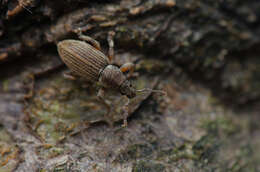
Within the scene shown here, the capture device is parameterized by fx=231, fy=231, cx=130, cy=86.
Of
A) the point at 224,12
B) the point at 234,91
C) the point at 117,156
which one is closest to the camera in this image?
the point at 117,156

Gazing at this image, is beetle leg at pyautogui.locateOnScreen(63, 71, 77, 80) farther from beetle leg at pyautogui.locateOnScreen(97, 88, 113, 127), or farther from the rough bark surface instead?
beetle leg at pyautogui.locateOnScreen(97, 88, 113, 127)

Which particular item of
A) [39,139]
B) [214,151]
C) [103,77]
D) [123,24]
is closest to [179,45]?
[123,24]

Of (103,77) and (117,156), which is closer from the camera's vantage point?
(117,156)

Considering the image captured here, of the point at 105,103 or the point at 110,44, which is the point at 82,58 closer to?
the point at 110,44

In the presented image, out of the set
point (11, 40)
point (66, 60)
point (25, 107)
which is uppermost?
point (11, 40)

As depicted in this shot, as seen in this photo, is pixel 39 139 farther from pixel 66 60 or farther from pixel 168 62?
pixel 168 62

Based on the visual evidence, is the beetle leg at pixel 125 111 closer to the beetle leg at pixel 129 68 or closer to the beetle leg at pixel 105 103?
the beetle leg at pixel 105 103

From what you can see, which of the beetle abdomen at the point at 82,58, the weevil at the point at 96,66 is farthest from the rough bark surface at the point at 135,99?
the beetle abdomen at the point at 82,58
